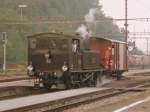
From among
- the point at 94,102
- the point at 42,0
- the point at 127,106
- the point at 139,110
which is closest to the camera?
the point at 139,110

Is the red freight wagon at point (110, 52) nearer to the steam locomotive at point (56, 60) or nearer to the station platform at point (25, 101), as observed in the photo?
the steam locomotive at point (56, 60)

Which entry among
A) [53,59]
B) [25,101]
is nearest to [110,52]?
[53,59]

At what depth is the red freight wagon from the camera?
121 ft

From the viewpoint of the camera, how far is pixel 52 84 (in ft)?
93.4

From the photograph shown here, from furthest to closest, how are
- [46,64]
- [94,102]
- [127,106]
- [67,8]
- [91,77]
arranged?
[67,8]
[91,77]
[46,64]
[94,102]
[127,106]

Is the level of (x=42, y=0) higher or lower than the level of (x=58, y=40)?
higher

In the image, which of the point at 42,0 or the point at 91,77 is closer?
the point at 91,77

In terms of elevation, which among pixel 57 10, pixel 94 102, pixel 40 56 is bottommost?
pixel 94 102

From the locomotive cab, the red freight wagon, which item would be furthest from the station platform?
the red freight wagon

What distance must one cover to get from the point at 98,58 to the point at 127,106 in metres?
16.0

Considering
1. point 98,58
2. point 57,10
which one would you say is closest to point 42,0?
point 57,10

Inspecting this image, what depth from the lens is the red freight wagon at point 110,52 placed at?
3679cm

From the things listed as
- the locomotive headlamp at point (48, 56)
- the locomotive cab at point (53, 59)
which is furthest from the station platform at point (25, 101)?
the locomotive headlamp at point (48, 56)

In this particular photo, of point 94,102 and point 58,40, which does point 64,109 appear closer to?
point 94,102
